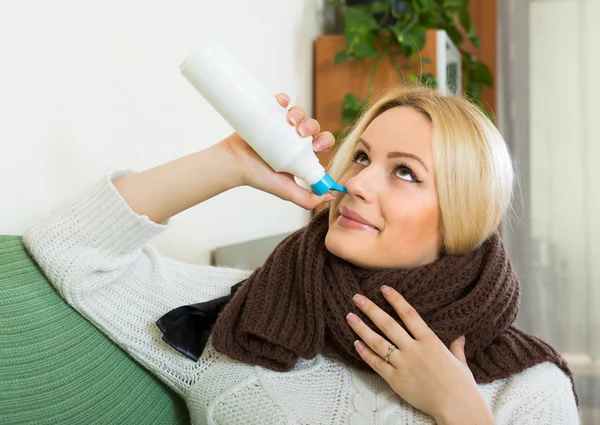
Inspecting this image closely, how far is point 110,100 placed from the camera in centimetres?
128

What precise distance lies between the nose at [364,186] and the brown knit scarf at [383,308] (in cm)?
12

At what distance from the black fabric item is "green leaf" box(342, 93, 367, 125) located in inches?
60.0

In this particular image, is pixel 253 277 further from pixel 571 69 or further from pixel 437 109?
pixel 571 69

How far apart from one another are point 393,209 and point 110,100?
65 centimetres

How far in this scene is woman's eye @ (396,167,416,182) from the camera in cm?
100

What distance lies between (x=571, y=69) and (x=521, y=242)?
0.72 m

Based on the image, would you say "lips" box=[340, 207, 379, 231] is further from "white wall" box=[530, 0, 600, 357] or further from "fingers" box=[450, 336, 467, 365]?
"white wall" box=[530, 0, 600, 357]

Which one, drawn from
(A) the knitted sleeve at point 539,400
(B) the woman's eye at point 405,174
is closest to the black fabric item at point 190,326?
(B) the woman's eye at point 405,174

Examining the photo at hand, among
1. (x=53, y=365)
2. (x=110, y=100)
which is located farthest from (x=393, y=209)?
(x=110, y=100)

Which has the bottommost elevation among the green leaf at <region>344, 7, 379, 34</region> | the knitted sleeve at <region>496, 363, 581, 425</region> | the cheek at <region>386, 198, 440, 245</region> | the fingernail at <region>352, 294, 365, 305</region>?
the knitted sleeve at <region>496, 363, 581, 425</region>

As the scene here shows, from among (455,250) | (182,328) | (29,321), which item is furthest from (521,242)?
(29,321)

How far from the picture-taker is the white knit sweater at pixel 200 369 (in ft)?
3.05

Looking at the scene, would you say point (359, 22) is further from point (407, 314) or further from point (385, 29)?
point (407, 314)

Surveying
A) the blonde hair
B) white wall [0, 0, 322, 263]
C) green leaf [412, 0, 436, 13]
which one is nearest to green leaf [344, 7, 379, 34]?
green leaf [412, 0, 436, 13]
